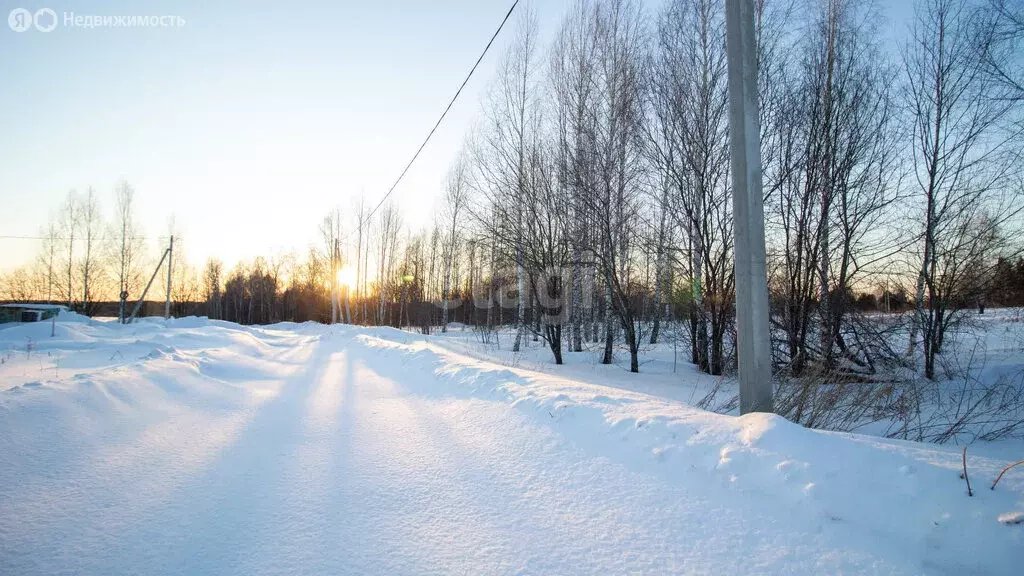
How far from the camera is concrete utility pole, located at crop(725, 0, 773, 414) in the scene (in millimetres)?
3535

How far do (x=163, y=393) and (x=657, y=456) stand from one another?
19.0 feet

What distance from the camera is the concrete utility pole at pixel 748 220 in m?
3.54

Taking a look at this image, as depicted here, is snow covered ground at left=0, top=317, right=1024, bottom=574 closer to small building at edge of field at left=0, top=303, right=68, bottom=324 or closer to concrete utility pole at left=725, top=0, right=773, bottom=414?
concrete utility pole at left=725, top=0, right=773, bottom=414

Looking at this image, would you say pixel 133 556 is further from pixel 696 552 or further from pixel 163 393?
pixel 163 393

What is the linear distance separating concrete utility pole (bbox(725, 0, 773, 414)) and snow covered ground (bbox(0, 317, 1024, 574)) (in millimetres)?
652

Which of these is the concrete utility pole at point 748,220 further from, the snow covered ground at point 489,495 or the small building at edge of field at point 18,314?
the small building at edge of field at point 18,314

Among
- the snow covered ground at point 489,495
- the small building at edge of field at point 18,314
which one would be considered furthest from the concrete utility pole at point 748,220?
the small building at edge of field at point 18,314

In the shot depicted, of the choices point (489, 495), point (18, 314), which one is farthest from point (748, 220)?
point (18, 314)

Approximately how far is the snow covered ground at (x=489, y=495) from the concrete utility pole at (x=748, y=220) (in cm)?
65

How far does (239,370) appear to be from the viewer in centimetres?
736

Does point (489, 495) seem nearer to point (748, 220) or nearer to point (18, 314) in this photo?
point (748, 220)

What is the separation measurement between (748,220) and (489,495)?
3.20 metres

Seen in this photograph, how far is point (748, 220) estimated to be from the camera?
3.65 m

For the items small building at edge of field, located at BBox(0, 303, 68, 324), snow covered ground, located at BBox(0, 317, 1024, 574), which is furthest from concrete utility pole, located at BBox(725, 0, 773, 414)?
small building at edge of field, located at BBox(0, 303, 68, 324)
